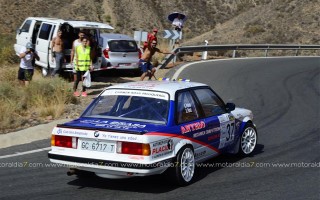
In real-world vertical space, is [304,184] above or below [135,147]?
below

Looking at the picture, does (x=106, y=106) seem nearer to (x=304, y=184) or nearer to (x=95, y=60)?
(x=304, y=184)

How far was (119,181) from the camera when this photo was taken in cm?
757

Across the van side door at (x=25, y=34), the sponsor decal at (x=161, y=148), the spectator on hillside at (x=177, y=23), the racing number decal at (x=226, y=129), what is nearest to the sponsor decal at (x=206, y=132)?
the racing number decal at (x=226, y=129)

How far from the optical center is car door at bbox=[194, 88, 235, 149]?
8.06 m

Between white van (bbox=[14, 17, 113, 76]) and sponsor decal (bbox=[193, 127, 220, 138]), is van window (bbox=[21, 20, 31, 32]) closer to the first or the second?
white van (bbox=[14, 17, 113, 76])

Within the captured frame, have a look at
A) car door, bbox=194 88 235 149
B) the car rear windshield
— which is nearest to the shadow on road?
car door, bbox=194 88 235 149

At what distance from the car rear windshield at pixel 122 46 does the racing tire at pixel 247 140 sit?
10101mm

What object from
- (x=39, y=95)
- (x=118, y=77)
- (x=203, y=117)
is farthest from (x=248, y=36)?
(x=203, y=117)

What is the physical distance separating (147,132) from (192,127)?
1008 millimetres

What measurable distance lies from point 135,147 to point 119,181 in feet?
3.60

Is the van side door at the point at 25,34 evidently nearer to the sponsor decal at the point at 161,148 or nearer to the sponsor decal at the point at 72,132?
the sponsor decal at the point at 72,132

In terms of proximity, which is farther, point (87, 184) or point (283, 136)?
point (283, 136)

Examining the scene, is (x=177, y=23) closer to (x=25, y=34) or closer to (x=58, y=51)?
(x=25, y=34)

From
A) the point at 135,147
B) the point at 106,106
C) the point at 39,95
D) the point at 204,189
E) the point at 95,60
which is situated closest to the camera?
→ the point at 135,147
